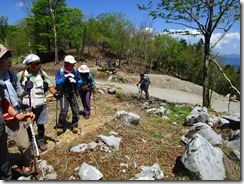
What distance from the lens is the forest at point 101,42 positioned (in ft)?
102

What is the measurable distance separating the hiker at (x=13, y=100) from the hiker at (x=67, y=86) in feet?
5.08

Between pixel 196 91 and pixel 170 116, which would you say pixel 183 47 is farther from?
pixel 170 116

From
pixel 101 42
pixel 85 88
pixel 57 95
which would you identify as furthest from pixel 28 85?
pixel 101 42

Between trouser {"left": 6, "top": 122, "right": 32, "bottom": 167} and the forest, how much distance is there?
83.1ft

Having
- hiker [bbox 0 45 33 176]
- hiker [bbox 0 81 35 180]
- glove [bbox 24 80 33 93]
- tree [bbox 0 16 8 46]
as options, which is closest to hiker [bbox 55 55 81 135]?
glove [bbox 24 80 33 93]

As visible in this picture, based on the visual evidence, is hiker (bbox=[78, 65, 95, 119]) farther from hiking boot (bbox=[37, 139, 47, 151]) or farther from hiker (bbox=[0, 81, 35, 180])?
hiker (bbox=[0, 81, 35, 180])

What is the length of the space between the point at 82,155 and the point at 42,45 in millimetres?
30459

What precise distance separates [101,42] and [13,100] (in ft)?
129

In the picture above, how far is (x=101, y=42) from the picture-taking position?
42375mm

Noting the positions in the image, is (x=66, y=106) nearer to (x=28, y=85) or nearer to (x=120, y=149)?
(x=28, y=85)

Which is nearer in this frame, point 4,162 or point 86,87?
point 4,162

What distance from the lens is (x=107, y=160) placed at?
4.39 m

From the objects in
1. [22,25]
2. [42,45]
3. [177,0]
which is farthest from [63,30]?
[177,0]

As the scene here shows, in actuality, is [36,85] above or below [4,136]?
above
